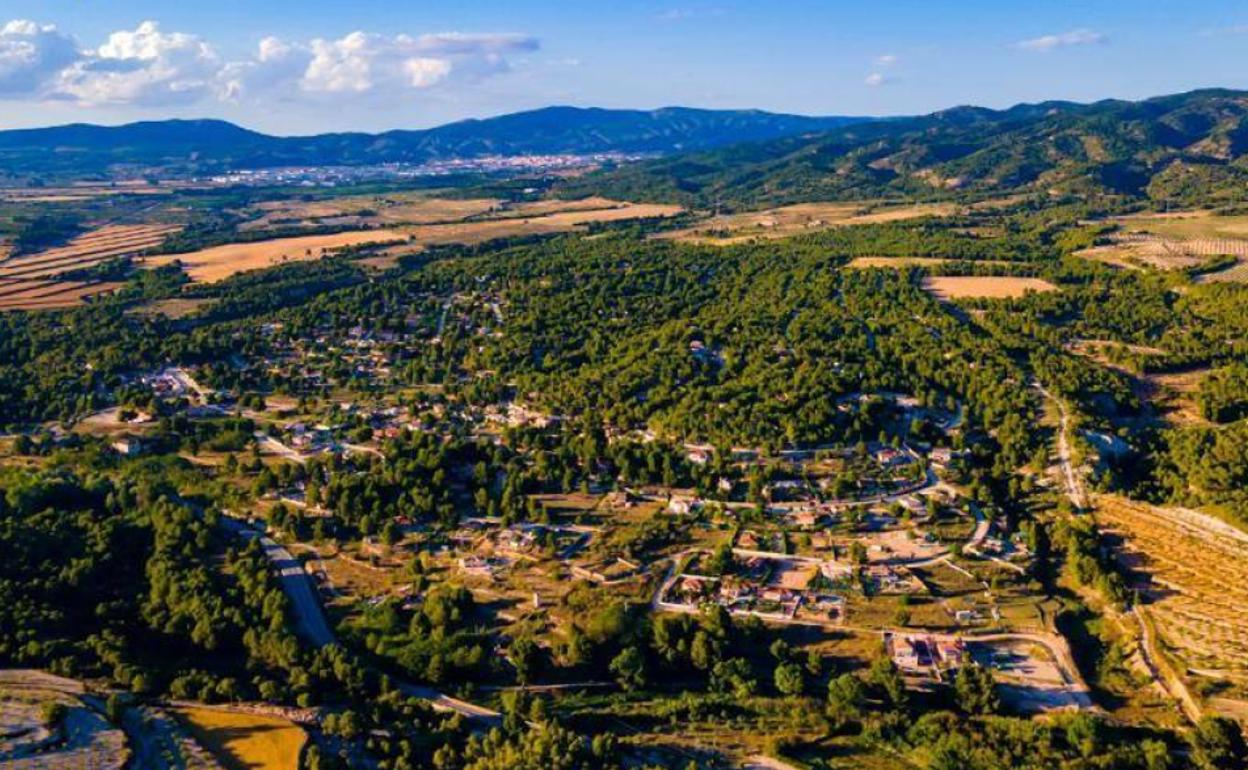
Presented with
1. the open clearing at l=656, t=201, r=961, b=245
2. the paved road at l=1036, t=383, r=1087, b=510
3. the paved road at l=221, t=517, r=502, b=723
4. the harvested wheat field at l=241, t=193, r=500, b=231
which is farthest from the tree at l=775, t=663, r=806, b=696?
the harvested wheat field at l=241, t=193, r=500, b=231

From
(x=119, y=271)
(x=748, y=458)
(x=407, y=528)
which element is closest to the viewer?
(x=407, y=528)

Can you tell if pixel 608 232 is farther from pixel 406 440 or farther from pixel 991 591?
pixel 991 591

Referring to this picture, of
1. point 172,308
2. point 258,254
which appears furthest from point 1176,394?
point 258,254

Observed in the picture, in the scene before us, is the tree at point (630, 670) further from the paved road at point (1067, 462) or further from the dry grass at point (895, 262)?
the dry grass at point (895, 262)

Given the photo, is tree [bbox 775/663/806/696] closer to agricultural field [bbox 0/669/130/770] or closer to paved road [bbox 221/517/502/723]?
paved road [bbox 221/517/502/723]

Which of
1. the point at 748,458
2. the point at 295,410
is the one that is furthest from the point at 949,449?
the point at 295,410
